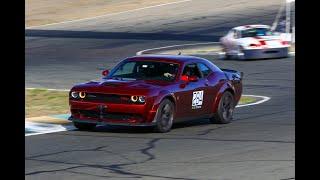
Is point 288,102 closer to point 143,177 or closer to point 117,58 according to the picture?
point 143,177

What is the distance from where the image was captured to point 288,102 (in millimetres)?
17438

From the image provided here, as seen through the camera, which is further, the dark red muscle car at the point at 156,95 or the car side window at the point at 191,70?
the car side window at the point at 191,70

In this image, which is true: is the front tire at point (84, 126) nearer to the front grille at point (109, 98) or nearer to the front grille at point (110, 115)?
the front grille at point (110, 115)

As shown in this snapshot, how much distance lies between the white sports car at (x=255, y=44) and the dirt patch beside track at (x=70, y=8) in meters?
23.0

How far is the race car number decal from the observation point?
12953mm

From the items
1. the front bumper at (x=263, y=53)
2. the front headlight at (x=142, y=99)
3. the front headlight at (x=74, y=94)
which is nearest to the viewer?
the front headlight at (x=142, y=99)

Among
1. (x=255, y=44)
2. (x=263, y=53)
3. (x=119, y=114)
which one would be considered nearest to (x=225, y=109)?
(x=119, y=114)

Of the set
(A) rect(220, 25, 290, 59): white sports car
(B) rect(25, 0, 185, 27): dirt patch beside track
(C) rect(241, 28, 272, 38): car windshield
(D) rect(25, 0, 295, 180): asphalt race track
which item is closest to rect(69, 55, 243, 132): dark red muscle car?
(D) rect(25, 0, 295, 180): asphalt race track

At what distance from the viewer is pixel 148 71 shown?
12930 millimetres

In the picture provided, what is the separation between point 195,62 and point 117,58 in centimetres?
1791

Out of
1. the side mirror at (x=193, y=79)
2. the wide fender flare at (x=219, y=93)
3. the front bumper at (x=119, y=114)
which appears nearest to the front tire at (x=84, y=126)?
the front bumper at (x=119, y=114)

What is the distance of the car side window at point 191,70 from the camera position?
43.5 feet

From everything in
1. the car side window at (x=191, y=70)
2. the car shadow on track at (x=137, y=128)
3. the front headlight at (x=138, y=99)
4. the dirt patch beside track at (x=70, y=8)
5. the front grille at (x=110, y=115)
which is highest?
→ the dirt patch beside track at (x=70, y=8)

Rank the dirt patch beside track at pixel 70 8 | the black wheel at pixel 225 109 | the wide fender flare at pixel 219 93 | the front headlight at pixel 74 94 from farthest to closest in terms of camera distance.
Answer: the dirt patch beside track at pixel 70 8, the black wheel at pixel 225 109, the wide fender flare at pixel 219 93, the front headlight at pixel 74 94
